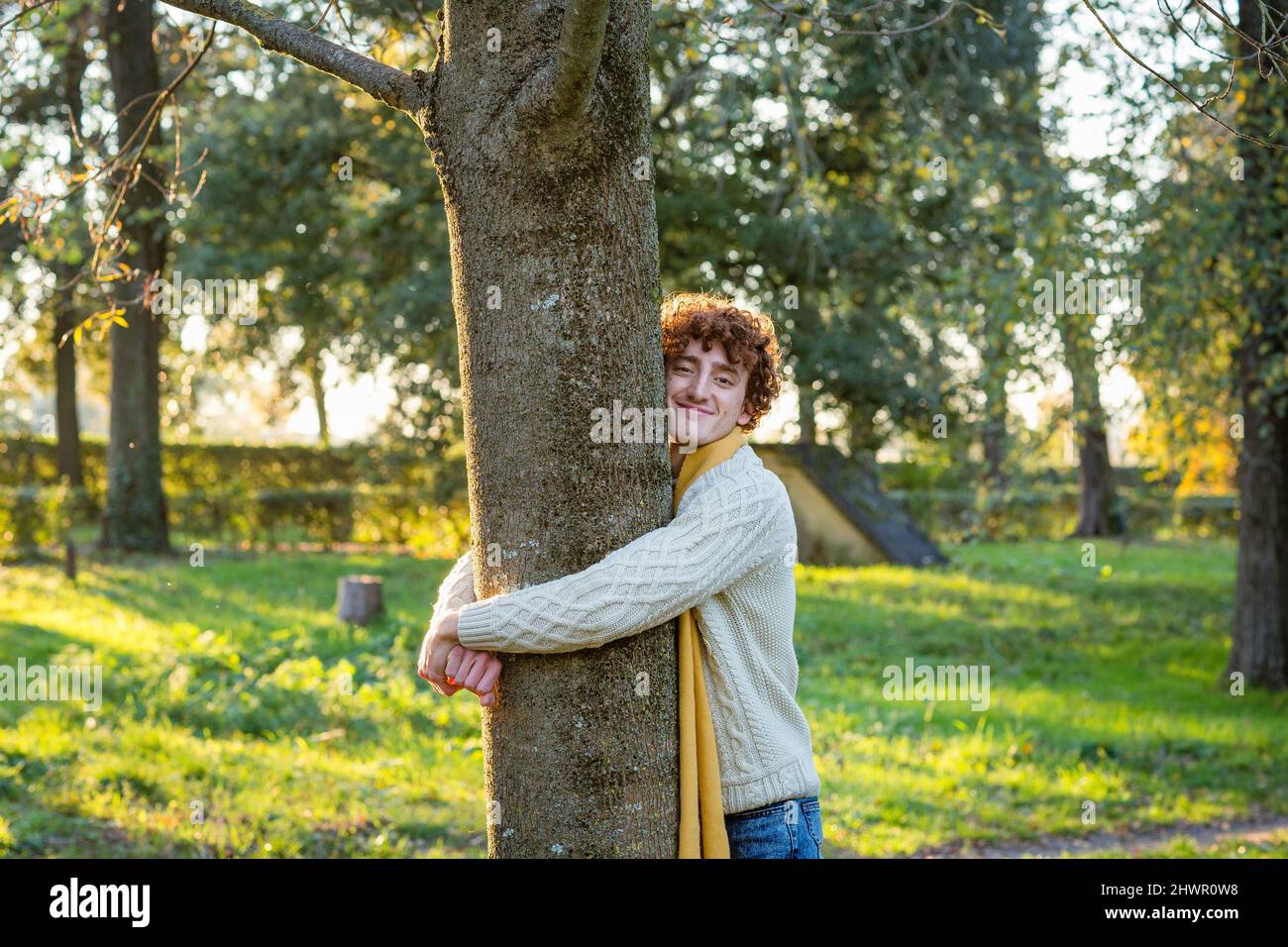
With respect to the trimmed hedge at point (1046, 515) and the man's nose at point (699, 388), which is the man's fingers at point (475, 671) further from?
Answer: the trimmed hedge at point (1046, 515)

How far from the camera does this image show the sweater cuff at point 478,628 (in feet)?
7.91

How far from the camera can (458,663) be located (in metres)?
2.50

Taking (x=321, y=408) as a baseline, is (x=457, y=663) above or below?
below

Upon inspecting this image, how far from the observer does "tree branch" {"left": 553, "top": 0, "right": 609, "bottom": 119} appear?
224 cm

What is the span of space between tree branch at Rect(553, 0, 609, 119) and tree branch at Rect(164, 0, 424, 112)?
0.45 m

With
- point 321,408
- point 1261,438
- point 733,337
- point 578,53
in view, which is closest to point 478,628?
point 733,337

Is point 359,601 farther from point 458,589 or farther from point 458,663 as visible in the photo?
point 458,663

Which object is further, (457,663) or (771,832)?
(771,832)

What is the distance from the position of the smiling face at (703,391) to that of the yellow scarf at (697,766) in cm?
45

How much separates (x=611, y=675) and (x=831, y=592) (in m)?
11.1

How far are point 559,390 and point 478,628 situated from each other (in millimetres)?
517

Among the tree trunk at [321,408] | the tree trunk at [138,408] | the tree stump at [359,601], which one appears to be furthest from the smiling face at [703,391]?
the tree trunk at [321,408]

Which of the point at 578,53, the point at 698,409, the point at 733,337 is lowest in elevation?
the point at 698,409

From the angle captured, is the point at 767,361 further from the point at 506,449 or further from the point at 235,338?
the point at 235,338
